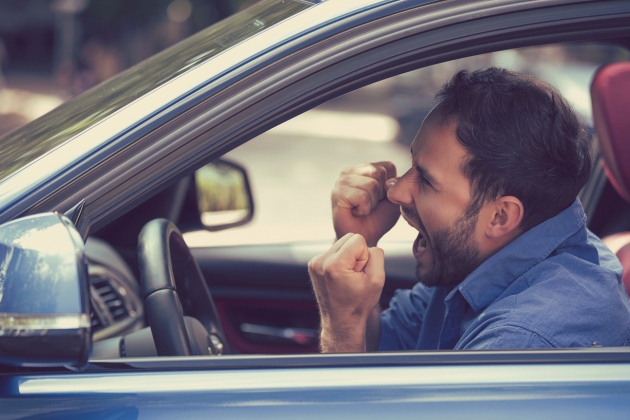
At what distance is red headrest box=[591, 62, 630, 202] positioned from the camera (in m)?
2.37

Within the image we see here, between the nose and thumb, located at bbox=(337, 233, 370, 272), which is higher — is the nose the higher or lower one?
the higher one

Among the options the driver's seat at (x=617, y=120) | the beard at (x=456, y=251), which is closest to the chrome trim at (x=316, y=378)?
the beard at (x=456, y=251)

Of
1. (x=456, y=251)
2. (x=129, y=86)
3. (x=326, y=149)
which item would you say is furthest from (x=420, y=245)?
(x=326, y=149)

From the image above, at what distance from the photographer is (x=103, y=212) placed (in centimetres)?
140

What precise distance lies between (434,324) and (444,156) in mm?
518

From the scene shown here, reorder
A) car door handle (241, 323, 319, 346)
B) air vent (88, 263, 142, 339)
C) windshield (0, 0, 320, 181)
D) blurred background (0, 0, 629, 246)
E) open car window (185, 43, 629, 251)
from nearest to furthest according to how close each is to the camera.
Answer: windshield (0, 0, 320, 181), air vent (88, 263, 142, 339), car door handle (241, 323, 319, 346), open car window (185, 43, 629, 251), blurred background (0, 0, 629, 246)

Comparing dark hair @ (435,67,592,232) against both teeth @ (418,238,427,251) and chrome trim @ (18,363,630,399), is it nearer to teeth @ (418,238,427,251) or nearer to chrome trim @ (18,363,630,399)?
teeth @ (418,238,427,251)

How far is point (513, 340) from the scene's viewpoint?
5.01 ft

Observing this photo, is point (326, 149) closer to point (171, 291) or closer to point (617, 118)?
point (617, 118)

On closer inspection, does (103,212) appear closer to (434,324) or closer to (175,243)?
(175,243)

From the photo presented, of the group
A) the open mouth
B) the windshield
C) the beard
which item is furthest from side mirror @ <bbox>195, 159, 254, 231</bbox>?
the beard

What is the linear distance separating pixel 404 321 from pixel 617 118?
85 cm

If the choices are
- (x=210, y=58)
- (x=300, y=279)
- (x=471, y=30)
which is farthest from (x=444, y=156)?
(x=300, y=279)

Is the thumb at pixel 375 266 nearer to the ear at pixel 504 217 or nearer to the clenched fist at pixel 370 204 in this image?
the ear at pixel 504 217
